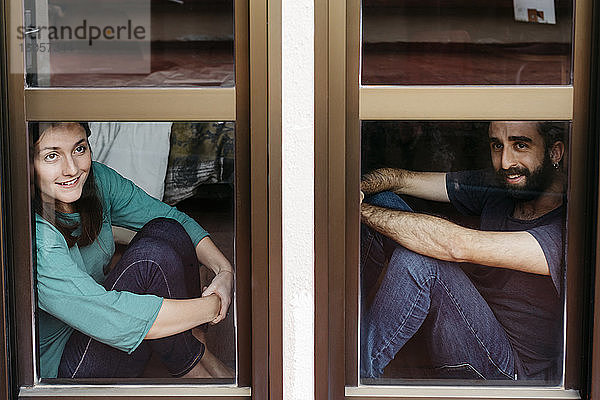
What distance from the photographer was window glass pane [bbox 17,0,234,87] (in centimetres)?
159

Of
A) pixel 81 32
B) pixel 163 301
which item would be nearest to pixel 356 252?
pixel 163 301

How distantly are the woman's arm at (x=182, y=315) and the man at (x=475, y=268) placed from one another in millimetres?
417

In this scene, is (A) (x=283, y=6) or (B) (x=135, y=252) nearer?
(A) (x=283, y=6)

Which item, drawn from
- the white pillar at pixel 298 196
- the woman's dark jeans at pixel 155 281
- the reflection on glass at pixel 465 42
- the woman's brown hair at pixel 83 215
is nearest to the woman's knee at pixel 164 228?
the woman's dark jeans at pixel 155 281

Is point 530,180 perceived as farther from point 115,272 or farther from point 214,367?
point 115,272

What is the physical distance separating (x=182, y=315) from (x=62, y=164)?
1.69ft

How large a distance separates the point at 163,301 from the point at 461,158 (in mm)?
883

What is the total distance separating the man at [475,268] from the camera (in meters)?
1.62

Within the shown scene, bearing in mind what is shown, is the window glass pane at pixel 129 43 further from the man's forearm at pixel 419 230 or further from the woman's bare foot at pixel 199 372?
the woman's bare foot at pixel 199 372

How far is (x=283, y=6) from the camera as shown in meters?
1.55

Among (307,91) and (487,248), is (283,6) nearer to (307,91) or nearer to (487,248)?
(307,91)

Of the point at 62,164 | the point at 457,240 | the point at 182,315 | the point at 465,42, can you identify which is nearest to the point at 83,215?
the point at 62,164

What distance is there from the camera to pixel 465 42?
1.59 metres

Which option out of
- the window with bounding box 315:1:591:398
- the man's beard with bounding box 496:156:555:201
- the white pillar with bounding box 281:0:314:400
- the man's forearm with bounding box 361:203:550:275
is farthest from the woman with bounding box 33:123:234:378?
the man's beard with bounding box 496:156:555:201
